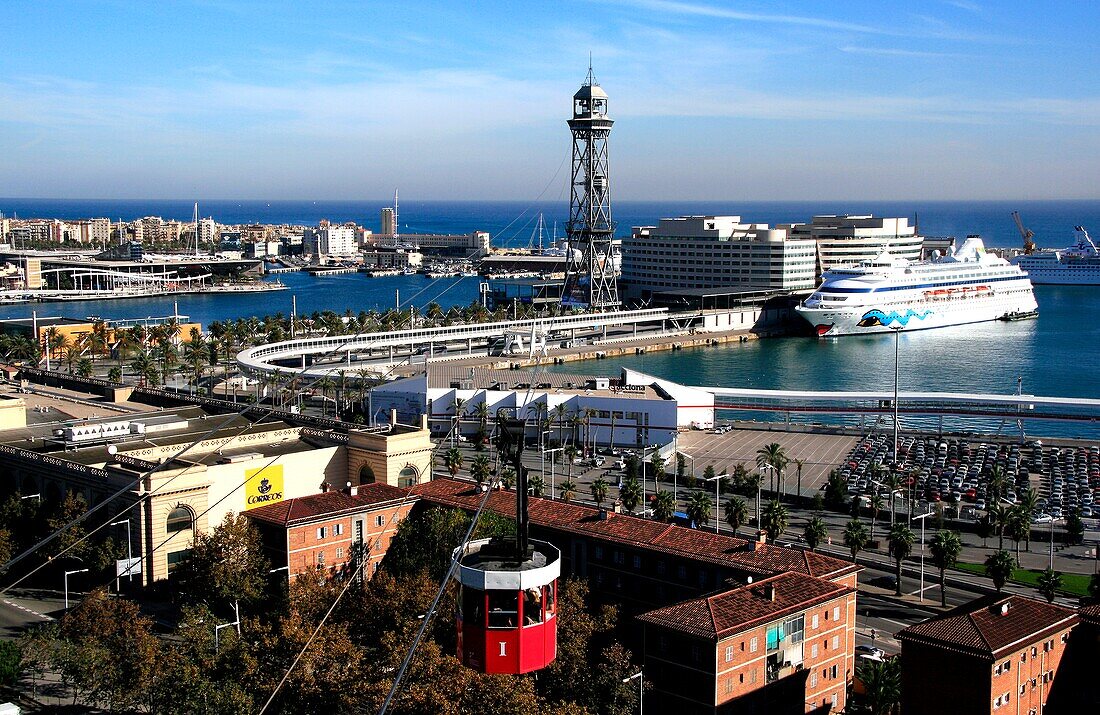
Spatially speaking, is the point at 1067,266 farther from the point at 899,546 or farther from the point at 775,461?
the point at 899,546

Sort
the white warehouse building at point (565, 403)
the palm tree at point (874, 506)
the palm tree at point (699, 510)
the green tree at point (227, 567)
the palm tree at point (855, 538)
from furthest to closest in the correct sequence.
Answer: the white warehouse building at point (565, 403), the palm tree at point (874, 506), the palm tree at point (699, 510), the palm tree at point (855, 538), the green tree at point (227, 567)

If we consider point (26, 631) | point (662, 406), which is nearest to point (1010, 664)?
point (26, 631)

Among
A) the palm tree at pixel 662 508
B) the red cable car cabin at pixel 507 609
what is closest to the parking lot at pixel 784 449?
the palm tree at pixel 662 508

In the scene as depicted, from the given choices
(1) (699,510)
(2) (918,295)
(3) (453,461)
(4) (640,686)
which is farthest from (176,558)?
(2) (918,295)

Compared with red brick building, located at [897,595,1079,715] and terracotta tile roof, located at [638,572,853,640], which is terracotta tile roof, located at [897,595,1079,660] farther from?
terracotta tile roof, located at [638,572,853,640]

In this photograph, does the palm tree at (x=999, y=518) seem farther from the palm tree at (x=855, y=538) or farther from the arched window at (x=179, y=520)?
the arched window at (x=179, y=520)
